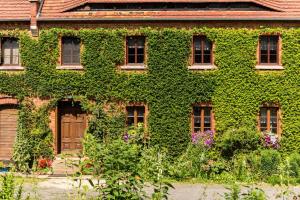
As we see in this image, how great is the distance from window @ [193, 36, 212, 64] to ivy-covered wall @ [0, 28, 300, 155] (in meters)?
0.37

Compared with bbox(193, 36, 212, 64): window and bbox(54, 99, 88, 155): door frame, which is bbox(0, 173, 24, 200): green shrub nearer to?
bbox(54, 99, 88, 155): door frame

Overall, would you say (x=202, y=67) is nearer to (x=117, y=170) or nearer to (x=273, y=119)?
(x=273, y=119)

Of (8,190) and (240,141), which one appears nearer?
(8,190)

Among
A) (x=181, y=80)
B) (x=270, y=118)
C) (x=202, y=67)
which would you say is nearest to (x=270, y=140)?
(x=270, y=118)

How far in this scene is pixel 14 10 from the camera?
20625 millimetres

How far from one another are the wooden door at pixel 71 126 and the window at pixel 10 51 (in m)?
3.26

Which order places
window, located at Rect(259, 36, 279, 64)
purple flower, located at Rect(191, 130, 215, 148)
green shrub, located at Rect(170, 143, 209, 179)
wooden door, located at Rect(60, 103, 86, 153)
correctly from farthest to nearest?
wooden door, located at Rect(60, 103, 86, 153), window, located at Rect(259, 36, 279, 64), purple flower, located at Rect(191, 130, 215, 148), green shrub, located at Rect(170, 143, 209, 179)

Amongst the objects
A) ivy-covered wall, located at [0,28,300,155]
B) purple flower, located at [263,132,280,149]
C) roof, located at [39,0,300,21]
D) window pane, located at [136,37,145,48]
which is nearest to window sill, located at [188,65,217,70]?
ivy-covered wall, located at [0,28,300,155]

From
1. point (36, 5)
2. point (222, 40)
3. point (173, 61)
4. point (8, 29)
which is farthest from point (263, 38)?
point (8, 29)

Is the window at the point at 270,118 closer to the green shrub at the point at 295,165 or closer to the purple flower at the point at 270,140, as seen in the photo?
the purple flower at the point at 270,140

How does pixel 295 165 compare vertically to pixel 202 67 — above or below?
below

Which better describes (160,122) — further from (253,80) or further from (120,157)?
(120,157)

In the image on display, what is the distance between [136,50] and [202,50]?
307 centimetres

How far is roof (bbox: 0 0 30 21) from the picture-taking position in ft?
65.8
